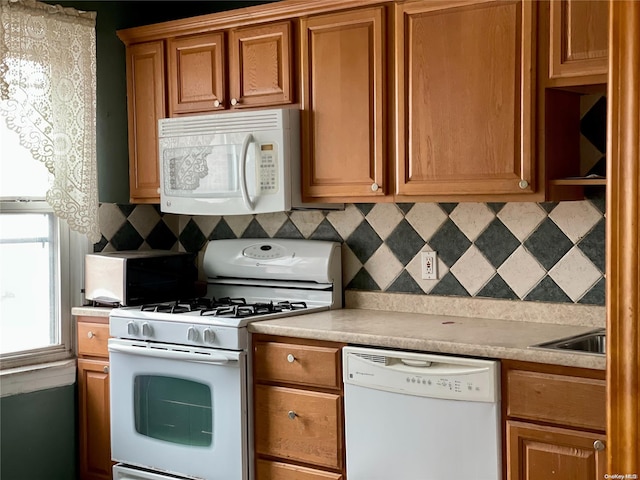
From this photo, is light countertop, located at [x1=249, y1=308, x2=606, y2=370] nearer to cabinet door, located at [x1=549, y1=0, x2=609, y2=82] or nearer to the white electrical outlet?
the white electrical outlet

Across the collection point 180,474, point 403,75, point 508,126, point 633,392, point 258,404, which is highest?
→ point 403,75

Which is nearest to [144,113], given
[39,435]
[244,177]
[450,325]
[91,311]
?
[244,177]

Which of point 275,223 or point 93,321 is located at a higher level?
point 275,223

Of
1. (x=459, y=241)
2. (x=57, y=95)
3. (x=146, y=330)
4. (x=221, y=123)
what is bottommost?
A: (x=146, y=330)

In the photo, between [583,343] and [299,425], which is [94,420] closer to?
[299,425]

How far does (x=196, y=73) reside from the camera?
3.56 metres

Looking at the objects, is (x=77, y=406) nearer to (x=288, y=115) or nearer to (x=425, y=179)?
(x=288, y=115)

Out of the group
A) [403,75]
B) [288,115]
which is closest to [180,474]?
[288,115]

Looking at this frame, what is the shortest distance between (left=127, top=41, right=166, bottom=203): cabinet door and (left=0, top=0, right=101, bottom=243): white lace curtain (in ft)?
0.75

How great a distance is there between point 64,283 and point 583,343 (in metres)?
2.25

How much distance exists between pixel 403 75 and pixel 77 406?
208cm

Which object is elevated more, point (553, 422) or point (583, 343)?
point (583, 343)

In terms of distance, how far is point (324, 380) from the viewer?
9.44 ft

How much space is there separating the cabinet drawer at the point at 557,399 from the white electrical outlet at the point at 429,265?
2.84 ft
